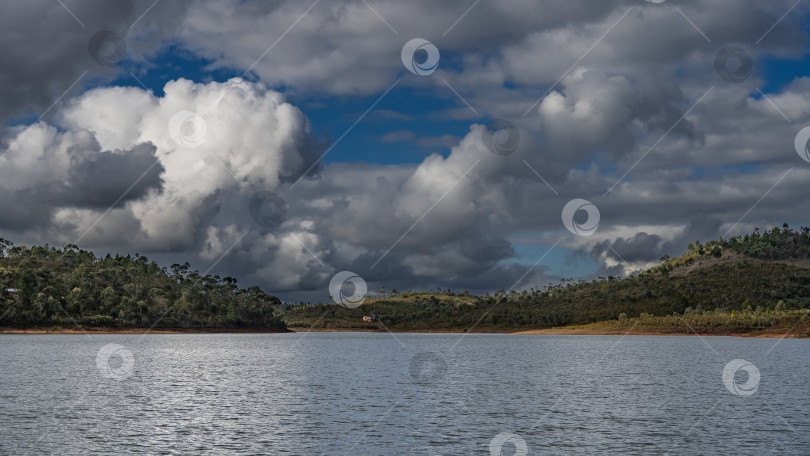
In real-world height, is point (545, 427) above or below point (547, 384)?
below

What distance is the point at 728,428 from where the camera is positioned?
178 ft

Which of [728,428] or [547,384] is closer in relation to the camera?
[728,428]

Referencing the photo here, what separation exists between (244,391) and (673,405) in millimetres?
47459

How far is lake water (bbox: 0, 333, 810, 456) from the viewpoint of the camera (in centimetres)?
4678

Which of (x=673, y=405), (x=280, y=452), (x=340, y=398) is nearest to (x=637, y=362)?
(x=673, y=405)

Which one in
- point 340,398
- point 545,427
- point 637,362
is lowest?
point 545,427

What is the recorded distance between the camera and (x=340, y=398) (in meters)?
74.6

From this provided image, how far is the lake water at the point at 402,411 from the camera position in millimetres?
46781

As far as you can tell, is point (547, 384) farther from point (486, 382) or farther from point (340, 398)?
point (340, 398)

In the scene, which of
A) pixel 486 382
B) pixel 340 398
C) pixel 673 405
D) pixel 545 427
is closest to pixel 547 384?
pixel 486 382

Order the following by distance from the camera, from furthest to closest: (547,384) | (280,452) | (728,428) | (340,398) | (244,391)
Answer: (547,384), (244,391), (340,398), (728,428), (280,452)

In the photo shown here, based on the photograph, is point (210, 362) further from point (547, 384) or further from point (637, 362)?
point (637, 362)

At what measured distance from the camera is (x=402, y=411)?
6353cm

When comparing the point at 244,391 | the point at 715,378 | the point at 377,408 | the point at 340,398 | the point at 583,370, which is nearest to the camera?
the point at 377,408
